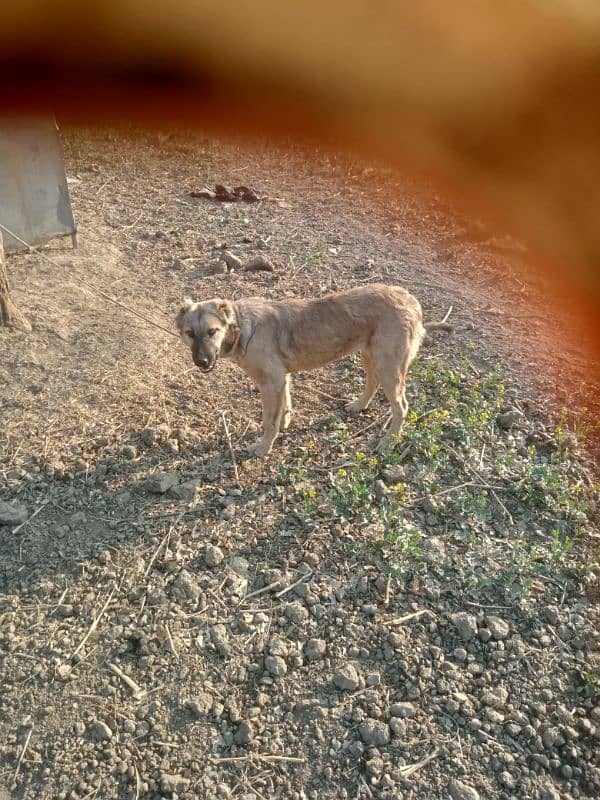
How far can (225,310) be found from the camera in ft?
17.2

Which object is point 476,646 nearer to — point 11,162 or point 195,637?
point 195,637

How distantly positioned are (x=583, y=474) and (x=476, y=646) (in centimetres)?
245

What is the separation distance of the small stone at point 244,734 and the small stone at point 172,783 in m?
0.35

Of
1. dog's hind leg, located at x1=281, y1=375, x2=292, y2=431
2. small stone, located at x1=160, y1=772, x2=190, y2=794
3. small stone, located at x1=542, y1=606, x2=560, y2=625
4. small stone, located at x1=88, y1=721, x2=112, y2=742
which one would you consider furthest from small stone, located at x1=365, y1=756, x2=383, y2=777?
dog's hind leg, located at x1=281, y1=375, x2=292, y2=431

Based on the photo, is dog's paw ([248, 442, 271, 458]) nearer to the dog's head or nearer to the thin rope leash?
the dog's head

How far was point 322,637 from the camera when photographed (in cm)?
409

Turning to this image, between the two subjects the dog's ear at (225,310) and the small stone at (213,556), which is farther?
the dog's ear at (225,310)

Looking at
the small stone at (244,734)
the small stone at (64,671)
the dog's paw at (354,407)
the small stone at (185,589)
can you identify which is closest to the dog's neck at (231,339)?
the dog's paw at (354,407)

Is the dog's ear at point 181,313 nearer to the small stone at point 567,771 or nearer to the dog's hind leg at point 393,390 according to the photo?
the dog's hind leg at point 393,390

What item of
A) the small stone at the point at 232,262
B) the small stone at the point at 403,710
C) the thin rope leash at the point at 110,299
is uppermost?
the small stone at the point at 232,262

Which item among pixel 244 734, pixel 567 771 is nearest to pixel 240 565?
pixel 244 734

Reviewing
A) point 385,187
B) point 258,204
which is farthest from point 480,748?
point 385,187

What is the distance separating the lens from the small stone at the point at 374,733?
353cm

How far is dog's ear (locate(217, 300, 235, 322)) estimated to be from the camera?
5.20m
